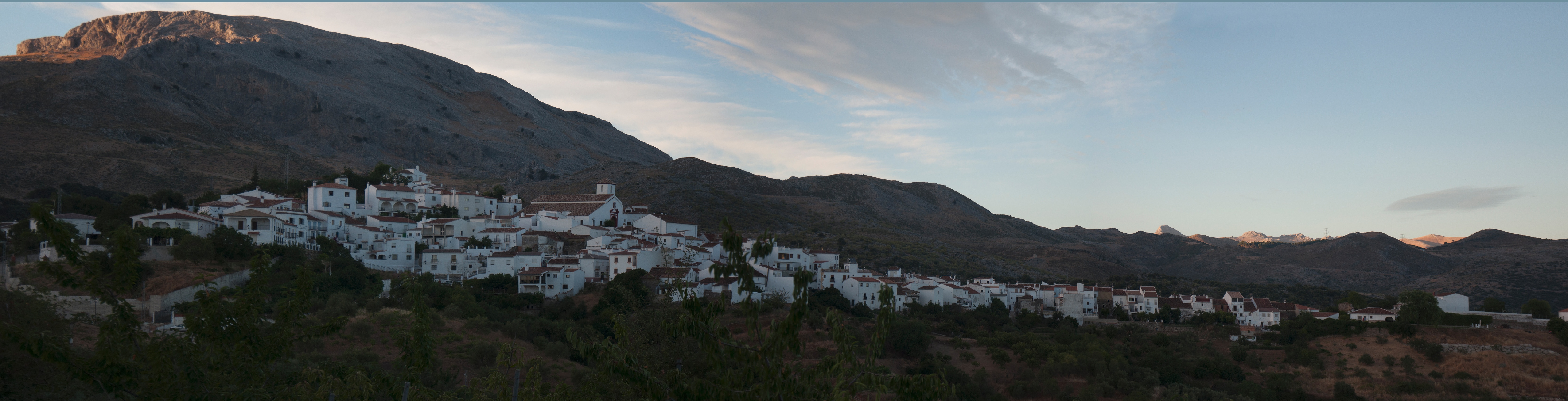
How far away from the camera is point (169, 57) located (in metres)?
96.9

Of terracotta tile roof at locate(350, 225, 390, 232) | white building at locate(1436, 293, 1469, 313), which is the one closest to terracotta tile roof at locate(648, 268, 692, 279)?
terracotta tile roof at locate(350, 225, 390, 232)

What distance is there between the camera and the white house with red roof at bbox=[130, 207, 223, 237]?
3097 cm

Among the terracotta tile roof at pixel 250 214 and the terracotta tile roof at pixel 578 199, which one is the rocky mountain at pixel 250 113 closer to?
the terracotta tile roof at pixel 578 199

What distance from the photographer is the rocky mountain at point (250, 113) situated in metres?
63.3

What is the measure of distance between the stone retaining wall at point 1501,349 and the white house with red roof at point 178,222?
5316 cm

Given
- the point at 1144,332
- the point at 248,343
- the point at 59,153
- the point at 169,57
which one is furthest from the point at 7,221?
the point at 169,57

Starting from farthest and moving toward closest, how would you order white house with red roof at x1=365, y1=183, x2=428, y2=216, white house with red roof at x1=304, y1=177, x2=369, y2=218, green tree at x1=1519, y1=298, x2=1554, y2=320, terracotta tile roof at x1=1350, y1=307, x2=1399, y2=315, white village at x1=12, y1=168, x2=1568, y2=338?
white house with red roof at x1=365, y1=183, x2=428, y2=216 < white house with red roof at x1=304, y1=177, x2=369, y2=218 < terracotta tile roof at x1=1350, y1=307, x2=1399, y2=315 < green tree at x1=1519, y1=298, x2=1554, y2=320 < white village at x1=12, y1=168, x2=1568, y2=338

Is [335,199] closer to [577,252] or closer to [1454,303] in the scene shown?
[577,252]

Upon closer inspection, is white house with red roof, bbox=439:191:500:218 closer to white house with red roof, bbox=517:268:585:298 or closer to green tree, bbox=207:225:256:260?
white house with red roof, bbox=517:268:585:298

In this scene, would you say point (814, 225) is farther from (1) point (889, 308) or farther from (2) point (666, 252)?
(1) point (889, 308)

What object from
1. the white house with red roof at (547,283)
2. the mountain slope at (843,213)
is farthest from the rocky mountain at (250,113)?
the white house with red roof at (547,283)

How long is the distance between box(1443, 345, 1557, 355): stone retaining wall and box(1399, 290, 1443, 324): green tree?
8.96ft

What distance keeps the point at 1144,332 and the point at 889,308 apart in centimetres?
3688

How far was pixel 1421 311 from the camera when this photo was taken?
1464 inches
